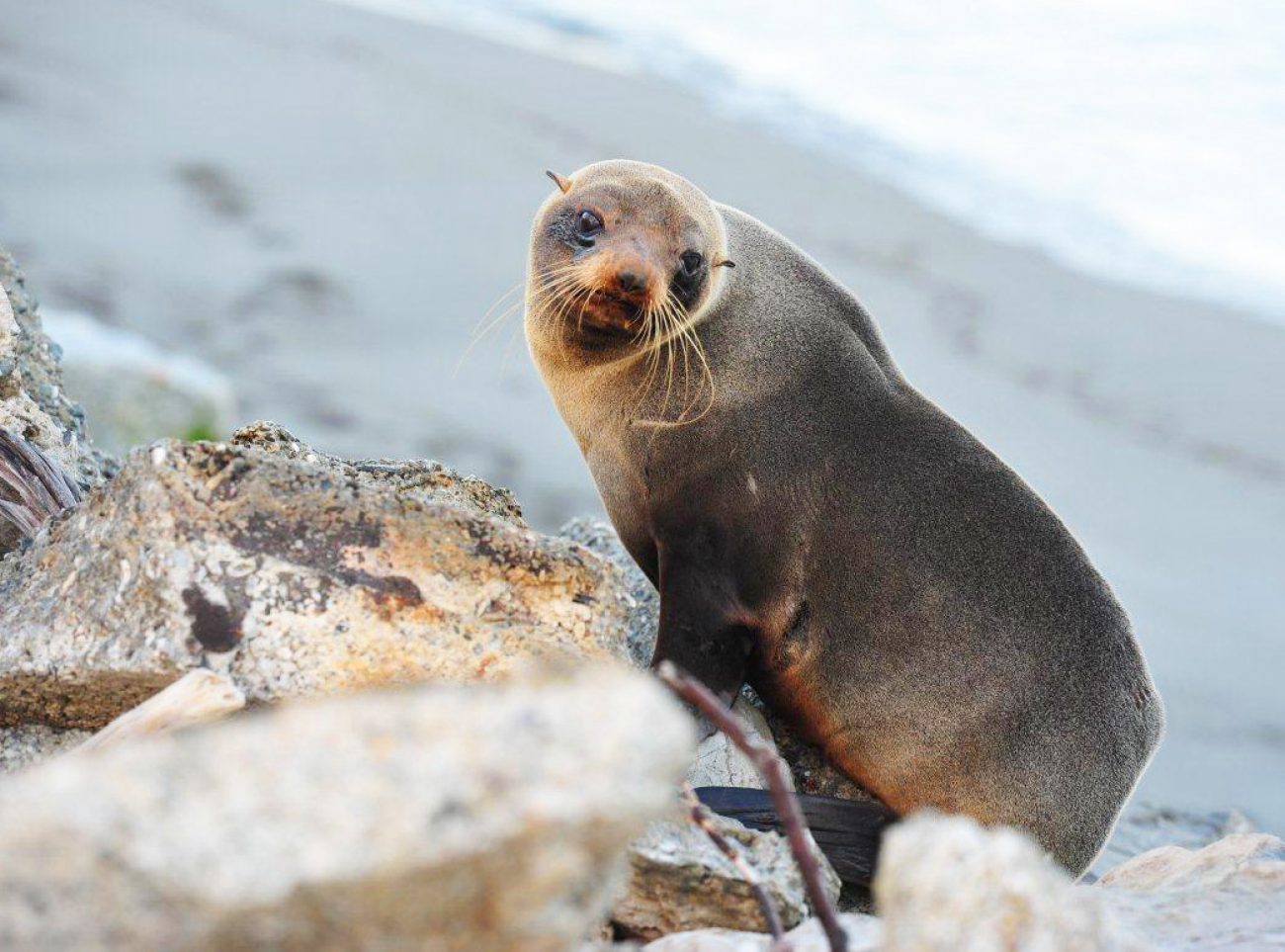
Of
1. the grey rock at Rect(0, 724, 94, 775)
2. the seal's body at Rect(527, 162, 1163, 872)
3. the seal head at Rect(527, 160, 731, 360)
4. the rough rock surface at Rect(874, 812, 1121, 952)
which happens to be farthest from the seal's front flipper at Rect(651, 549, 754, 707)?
the rough rock surface at Rect(874, 812, 1121, 952)

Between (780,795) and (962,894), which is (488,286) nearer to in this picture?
(780,795)

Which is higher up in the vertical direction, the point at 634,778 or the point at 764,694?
the point at 634,778

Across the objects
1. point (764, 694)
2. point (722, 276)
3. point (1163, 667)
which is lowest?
point (1163, 667)

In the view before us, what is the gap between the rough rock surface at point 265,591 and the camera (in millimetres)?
2641

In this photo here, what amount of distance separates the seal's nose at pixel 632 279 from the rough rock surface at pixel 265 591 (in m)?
1.39

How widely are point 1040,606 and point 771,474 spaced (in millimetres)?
742

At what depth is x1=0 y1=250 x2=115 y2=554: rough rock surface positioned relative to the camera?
383 centimetres

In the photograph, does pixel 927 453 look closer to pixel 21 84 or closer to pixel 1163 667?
pixel 1163 667

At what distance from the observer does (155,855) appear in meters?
1.33

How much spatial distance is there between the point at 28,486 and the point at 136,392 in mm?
3776

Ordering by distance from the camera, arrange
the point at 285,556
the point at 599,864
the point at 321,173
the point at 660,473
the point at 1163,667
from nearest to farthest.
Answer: the point at 599,864
the point at 285,556
the point at 660,473
the point at 1163,667
the point at 321,173

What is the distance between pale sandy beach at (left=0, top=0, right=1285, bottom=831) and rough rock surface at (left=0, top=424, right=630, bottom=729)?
4.76 metres

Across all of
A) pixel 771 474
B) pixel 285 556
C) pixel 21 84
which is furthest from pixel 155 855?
pixel 21 84

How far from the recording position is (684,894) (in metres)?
2.71
